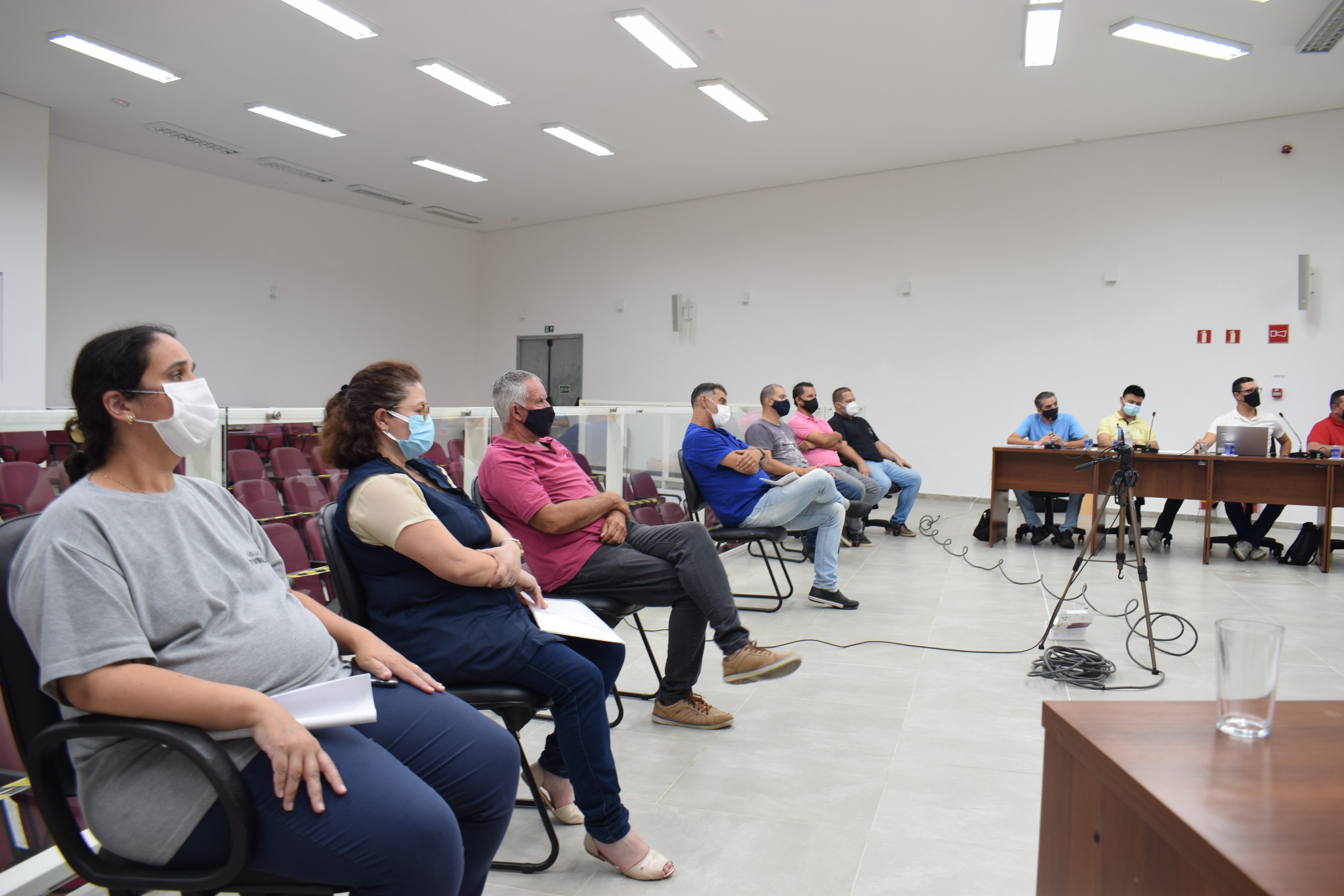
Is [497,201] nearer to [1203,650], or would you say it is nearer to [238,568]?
[1203,650]

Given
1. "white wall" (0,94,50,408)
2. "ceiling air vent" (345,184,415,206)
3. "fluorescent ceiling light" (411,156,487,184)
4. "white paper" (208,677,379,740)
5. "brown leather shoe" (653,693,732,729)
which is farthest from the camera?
"ceiling air vent" (345,184,415,206)

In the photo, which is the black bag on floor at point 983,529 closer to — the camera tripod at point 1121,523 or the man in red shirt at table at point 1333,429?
the man in red shirt at table at point 1333,429

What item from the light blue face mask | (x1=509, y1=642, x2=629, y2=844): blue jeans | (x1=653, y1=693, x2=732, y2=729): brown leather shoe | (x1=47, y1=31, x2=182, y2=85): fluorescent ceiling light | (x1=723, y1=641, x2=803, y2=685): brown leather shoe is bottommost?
(x1=653, y1=693, x2=732, y2=729): brown leather shoe

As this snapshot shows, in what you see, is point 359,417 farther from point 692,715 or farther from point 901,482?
point 901,482

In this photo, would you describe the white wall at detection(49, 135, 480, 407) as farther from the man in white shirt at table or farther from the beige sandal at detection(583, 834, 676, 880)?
the man in white shirt at table

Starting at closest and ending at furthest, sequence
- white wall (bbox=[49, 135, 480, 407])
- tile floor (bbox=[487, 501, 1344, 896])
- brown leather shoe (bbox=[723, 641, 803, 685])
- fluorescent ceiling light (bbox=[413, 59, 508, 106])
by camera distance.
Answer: tile floor (bbox=[487, 501, 1344, 896]) < brown leather shoe (bbox=[723, 641, 803, 685]) < fluorescent ceiling light (bbox=[413, 59, 508, 106]) < white wall (bbox=[49, 135, 480, 407])

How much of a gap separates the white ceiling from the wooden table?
5.56 meters

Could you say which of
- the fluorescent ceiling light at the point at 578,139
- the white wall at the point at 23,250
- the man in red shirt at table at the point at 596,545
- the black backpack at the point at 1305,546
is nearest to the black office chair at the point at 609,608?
the man in red shirt at table at the point at 596,545

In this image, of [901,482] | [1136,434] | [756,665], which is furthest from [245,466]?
[1136,434]

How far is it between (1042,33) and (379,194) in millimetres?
8282

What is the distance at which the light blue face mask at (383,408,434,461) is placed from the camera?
1.87 m

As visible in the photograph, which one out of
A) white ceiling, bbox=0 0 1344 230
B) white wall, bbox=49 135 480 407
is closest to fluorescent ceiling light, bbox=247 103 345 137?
white ceiling, bbox=0 0 1344 230

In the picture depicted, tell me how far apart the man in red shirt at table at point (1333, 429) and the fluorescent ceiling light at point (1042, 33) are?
3.40 metres

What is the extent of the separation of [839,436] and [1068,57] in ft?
11.5
